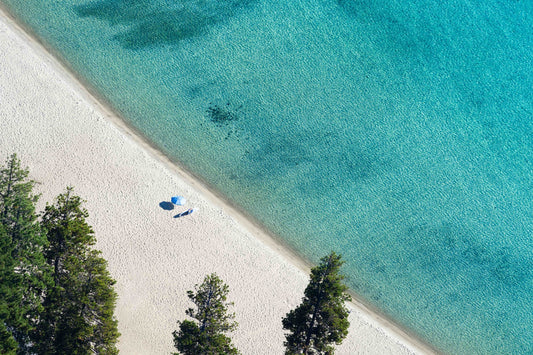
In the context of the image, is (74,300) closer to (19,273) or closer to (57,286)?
(57,286)

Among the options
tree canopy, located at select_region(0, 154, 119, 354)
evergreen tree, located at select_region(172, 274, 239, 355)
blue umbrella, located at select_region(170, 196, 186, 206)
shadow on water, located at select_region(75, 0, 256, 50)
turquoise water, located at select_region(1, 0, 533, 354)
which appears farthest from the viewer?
shadow on water, located at select_region(75, 0, 256, 50)

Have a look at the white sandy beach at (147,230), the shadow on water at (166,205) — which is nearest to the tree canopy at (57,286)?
the white sandy beach at (147,230)

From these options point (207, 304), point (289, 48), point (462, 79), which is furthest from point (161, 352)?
point (462, 79)

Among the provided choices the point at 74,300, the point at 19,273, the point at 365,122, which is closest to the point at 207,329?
the point at 74,300

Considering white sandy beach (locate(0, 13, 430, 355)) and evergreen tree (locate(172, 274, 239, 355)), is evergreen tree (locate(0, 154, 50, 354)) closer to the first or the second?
white sandy beach (locate(0, 13, 430, 355))

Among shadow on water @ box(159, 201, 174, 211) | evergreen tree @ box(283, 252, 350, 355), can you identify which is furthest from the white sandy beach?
evergreen tree @ box(283, 252, 350, 355)

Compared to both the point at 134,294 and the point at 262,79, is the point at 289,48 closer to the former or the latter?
the point at 262,79

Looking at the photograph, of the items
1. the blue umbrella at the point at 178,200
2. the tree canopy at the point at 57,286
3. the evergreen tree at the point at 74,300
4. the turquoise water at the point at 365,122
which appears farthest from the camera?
the turquoise water at the point at 365,122

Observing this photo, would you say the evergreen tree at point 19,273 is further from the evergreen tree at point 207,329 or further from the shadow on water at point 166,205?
the shadow on water at point 166,205

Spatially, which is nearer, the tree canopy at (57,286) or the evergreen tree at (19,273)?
the evergreen tree at (19,273)
